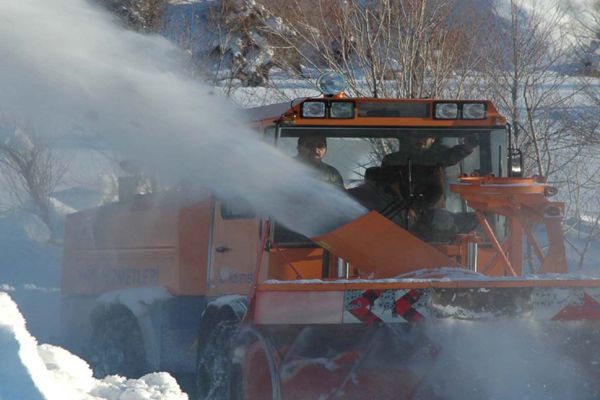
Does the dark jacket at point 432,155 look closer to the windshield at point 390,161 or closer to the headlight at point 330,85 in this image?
the windshield at point 390,161

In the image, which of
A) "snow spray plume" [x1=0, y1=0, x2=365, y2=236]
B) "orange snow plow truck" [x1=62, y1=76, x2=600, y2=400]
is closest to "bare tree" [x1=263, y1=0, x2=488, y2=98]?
"snow spray plume" [x1=0, y1=0, x2=365, y2=236]

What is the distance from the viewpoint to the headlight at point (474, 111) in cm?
680

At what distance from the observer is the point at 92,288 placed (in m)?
8.73

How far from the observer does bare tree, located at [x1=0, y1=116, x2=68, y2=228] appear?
1706 centimetres

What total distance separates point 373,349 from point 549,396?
1.02 m

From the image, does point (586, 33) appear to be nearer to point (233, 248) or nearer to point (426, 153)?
point (426, 153)

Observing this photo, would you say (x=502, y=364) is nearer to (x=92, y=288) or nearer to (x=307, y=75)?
(x=92, y=288)

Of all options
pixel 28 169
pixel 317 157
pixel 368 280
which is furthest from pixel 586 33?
pixel 368 280

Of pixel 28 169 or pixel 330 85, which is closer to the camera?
pixel 330 85

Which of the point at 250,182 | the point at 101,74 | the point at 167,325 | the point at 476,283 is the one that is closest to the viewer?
the point at 476,283

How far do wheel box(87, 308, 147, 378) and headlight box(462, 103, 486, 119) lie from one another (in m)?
2.96

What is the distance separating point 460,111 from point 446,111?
0.31 feet

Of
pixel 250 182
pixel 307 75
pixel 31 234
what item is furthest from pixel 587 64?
pixel 250 182

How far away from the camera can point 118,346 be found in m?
8.02
